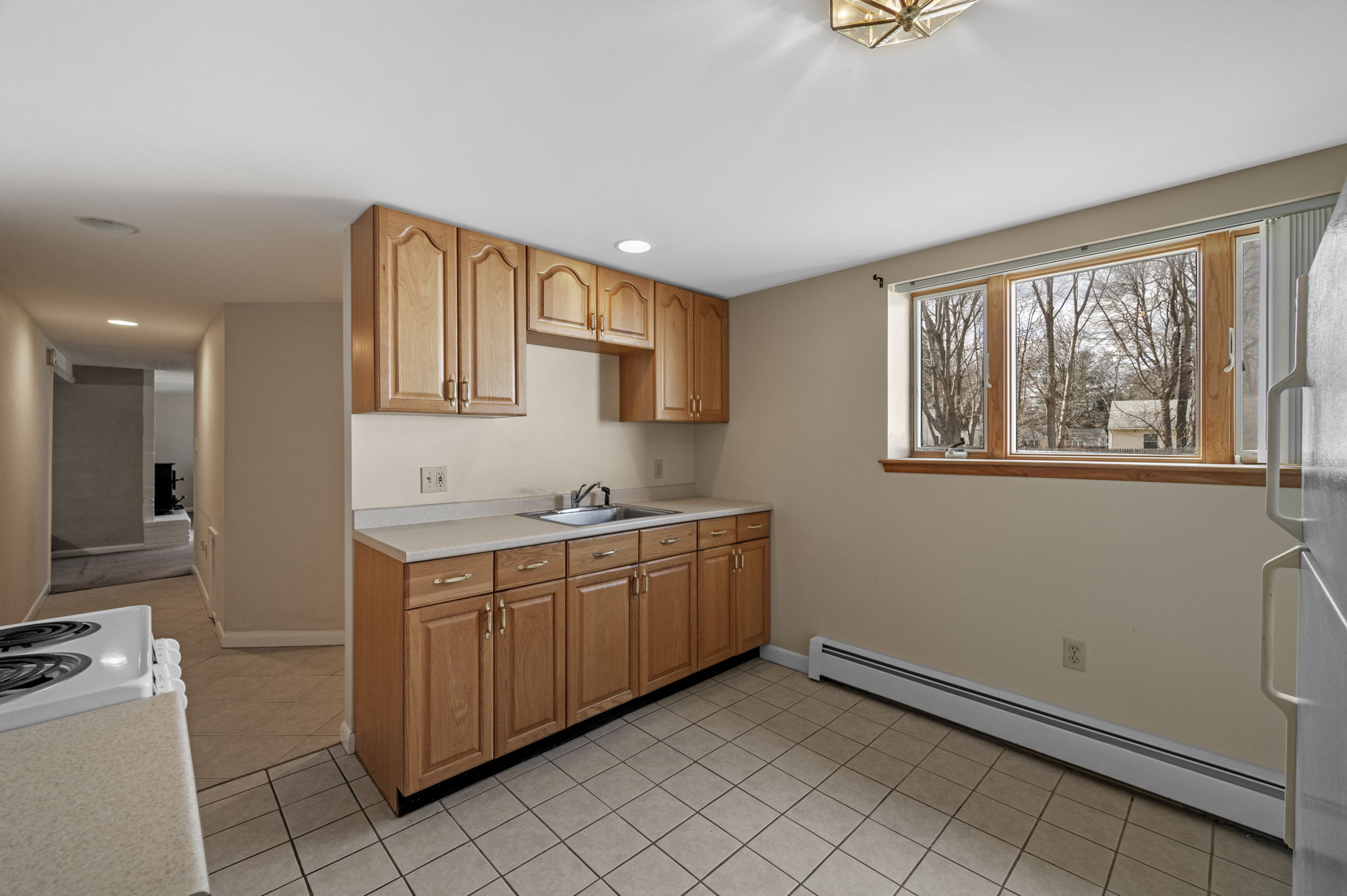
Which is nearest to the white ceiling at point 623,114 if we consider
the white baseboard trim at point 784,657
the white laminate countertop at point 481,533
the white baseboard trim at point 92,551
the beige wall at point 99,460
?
the white laminate countertop at point 481,533

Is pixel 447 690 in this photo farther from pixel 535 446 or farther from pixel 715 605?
pixel 715 605

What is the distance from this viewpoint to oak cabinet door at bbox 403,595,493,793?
204 centimetres

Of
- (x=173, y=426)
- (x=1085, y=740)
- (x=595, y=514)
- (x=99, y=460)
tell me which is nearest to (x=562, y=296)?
(x=595, y=514)

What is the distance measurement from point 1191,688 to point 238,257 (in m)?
4.33

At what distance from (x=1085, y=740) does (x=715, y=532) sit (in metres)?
1.76

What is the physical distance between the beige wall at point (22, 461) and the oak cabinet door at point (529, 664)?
3.18 meters

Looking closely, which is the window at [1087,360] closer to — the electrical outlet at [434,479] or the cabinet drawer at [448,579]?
the cabinet drawer at [448,579]

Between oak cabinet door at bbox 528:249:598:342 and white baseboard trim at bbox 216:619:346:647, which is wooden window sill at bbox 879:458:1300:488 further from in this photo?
white baseboard trim at bbox 216:619:346:647

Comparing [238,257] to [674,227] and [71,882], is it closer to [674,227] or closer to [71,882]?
[674,227]

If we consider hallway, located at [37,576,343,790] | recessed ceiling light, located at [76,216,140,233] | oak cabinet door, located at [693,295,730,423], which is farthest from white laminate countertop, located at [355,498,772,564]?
recessed ceiling light, located at [76,216,140,233]

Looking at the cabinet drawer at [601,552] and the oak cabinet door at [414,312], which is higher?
the oak cabinet door at [414,312]

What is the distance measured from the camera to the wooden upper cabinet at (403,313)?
2266 mm

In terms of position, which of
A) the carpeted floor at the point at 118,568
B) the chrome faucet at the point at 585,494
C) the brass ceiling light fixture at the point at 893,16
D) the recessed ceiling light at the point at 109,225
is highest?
the brass ceiling light fixture at the point at 893,16

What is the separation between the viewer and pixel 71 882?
509mm
